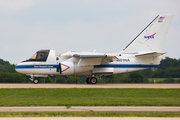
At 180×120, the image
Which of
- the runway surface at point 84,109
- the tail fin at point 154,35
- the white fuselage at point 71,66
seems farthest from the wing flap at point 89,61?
the runway surface at point 84,109

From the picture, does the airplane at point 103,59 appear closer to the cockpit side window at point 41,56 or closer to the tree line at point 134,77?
the cockpit side window at point 41,56

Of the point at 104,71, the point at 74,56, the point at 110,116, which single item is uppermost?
the point at 74,56

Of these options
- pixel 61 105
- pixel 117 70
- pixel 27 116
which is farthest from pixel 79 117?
pixel 117 70

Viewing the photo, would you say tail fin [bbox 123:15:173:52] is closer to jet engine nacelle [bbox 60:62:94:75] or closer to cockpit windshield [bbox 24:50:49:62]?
jet engine nacelle [bbox 60:62:94:75]

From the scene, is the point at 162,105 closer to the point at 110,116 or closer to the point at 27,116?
the point at 110,116

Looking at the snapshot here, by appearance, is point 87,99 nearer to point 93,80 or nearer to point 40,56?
point 93,80

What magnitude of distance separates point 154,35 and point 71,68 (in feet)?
39.3

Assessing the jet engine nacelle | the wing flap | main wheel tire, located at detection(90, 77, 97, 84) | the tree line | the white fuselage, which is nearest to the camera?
the jet engine nacelle

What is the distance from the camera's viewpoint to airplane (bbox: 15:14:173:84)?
27.9m

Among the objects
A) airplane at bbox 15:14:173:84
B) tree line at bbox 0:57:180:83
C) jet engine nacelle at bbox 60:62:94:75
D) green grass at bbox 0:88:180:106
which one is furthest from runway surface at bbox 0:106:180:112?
tree line at bbox 0:57:180:83

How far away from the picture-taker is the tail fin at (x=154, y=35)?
3080cm

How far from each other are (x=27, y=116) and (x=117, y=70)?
21.5 metres

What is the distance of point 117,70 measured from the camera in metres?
29.8

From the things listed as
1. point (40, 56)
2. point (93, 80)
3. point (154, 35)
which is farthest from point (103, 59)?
point (154, 35)
